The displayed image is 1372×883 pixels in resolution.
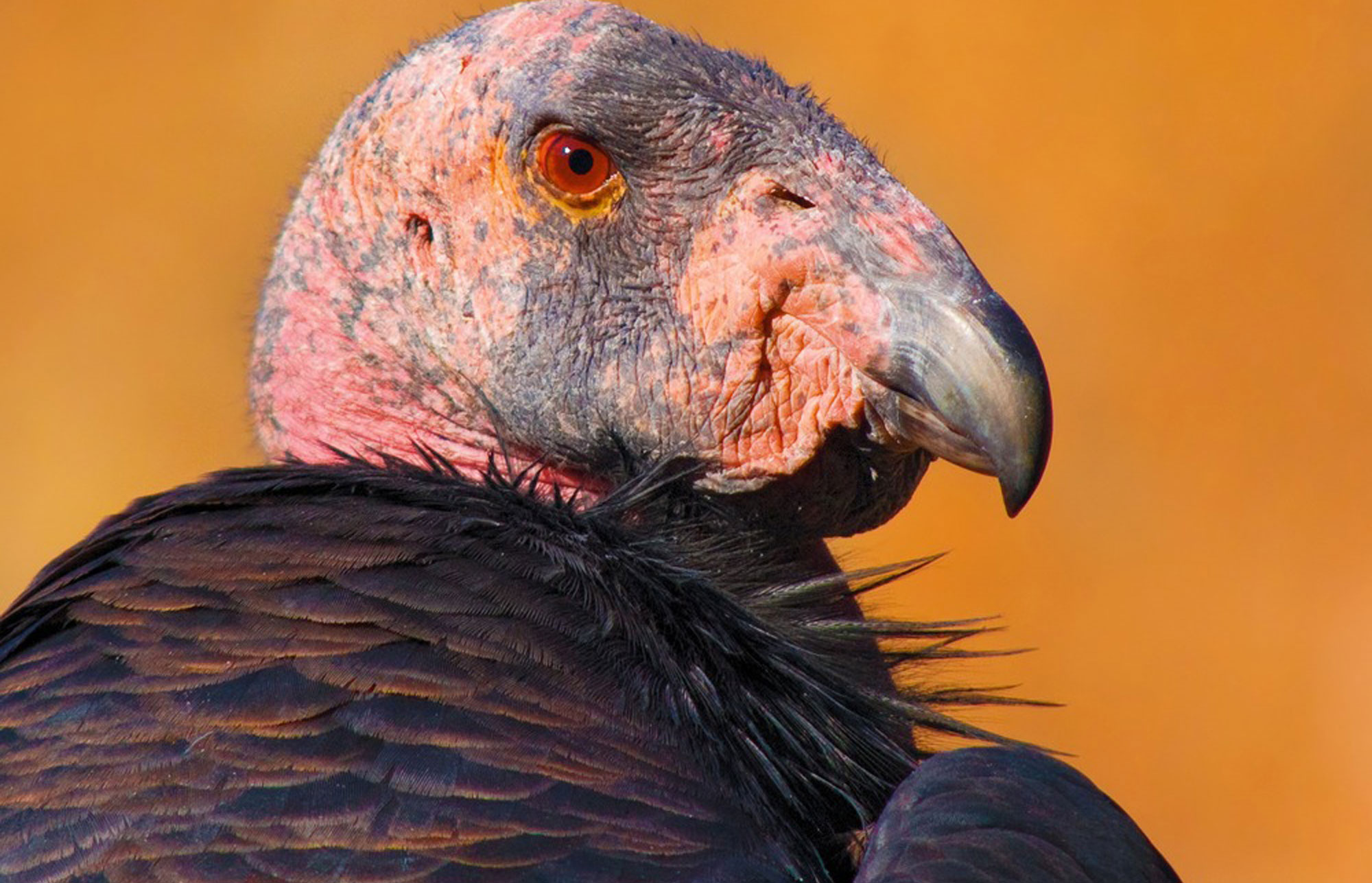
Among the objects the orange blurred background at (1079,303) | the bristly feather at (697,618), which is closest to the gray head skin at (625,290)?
the bristly feather at (697,618)

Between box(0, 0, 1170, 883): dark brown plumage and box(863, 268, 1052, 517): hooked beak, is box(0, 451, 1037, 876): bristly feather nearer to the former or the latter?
box(0, 0, 1170, 883): dark brown plumage

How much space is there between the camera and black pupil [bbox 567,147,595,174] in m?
3.32

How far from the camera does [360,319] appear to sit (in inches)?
138

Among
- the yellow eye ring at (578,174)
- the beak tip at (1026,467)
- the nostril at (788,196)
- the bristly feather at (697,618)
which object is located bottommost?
the bristly feather at (697,618)

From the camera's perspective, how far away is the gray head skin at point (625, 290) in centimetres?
295

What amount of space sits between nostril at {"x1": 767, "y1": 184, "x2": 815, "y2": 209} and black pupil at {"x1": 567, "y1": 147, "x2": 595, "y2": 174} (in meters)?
0.37

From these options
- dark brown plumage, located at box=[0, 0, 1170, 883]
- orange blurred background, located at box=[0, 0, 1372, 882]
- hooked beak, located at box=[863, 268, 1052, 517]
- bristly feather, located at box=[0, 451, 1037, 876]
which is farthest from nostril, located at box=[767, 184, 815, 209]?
orange blurred background, located at box=[0, 0, 1372, 882]

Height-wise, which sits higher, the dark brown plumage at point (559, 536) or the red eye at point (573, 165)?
the red eye at point (573, 165)

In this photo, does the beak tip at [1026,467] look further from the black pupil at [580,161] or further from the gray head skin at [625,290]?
the black pupil at [580,161]

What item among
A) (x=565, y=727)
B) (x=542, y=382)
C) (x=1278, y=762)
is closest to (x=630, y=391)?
(x=542, y=382)

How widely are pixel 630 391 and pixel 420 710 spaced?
97 cm

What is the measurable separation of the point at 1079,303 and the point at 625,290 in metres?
9.32

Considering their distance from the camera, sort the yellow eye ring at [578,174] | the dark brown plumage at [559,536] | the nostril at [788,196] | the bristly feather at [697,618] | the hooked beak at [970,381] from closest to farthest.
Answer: the dark brown plumage at [559,536]
the bristly feather at [697,618]
the hooked beak at [970,381]
the nostril at [788,196]
the yellow eye ring at [578,174]

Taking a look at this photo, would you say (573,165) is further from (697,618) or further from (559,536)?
(697,618)
